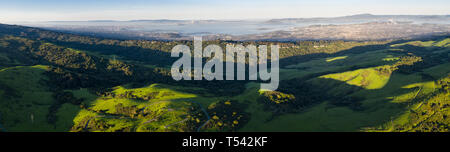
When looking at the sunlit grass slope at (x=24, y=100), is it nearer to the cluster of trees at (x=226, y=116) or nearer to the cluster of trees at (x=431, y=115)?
the cluster of trees at (x=226, y=116)

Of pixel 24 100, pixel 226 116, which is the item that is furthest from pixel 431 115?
pixel 24 100

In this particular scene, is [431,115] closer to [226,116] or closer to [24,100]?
[226,116]

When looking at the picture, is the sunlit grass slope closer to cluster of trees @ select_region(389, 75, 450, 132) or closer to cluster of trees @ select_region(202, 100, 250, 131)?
cluster of trees @ select_region(202, 100, 250, 131)

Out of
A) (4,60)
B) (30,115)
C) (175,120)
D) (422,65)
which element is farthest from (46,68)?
(422,65)

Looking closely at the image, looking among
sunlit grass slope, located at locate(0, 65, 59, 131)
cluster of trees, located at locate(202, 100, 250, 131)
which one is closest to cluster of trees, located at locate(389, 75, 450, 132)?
cluster of trees, located at locate(202, 100, 250, 131)

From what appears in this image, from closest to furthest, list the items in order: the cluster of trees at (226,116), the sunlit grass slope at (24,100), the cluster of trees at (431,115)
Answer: the sunlit grass slope at (24,100), the cluster of trees at (431,115), the cluster of trees at (226,116)

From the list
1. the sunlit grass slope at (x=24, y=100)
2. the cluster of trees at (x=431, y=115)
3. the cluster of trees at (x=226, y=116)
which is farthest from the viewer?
the cluster of trees at (x=226, y=116)

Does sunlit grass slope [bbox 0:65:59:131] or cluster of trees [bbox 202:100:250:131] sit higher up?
sunlit grass slope [bbox 0:65:59:131]

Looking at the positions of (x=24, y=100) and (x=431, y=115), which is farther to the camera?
(x=24, y=100)

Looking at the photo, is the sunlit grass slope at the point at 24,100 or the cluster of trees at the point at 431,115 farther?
the cluster of trees at the point at 431,115

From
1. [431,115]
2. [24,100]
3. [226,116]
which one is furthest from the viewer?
[24,100]

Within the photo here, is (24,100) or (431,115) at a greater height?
(24,100)

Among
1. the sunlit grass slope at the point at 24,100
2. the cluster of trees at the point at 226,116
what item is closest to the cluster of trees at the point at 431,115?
the cluster of trees at the point at 226,116

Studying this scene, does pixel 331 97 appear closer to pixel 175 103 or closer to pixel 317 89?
pixel 317 89
